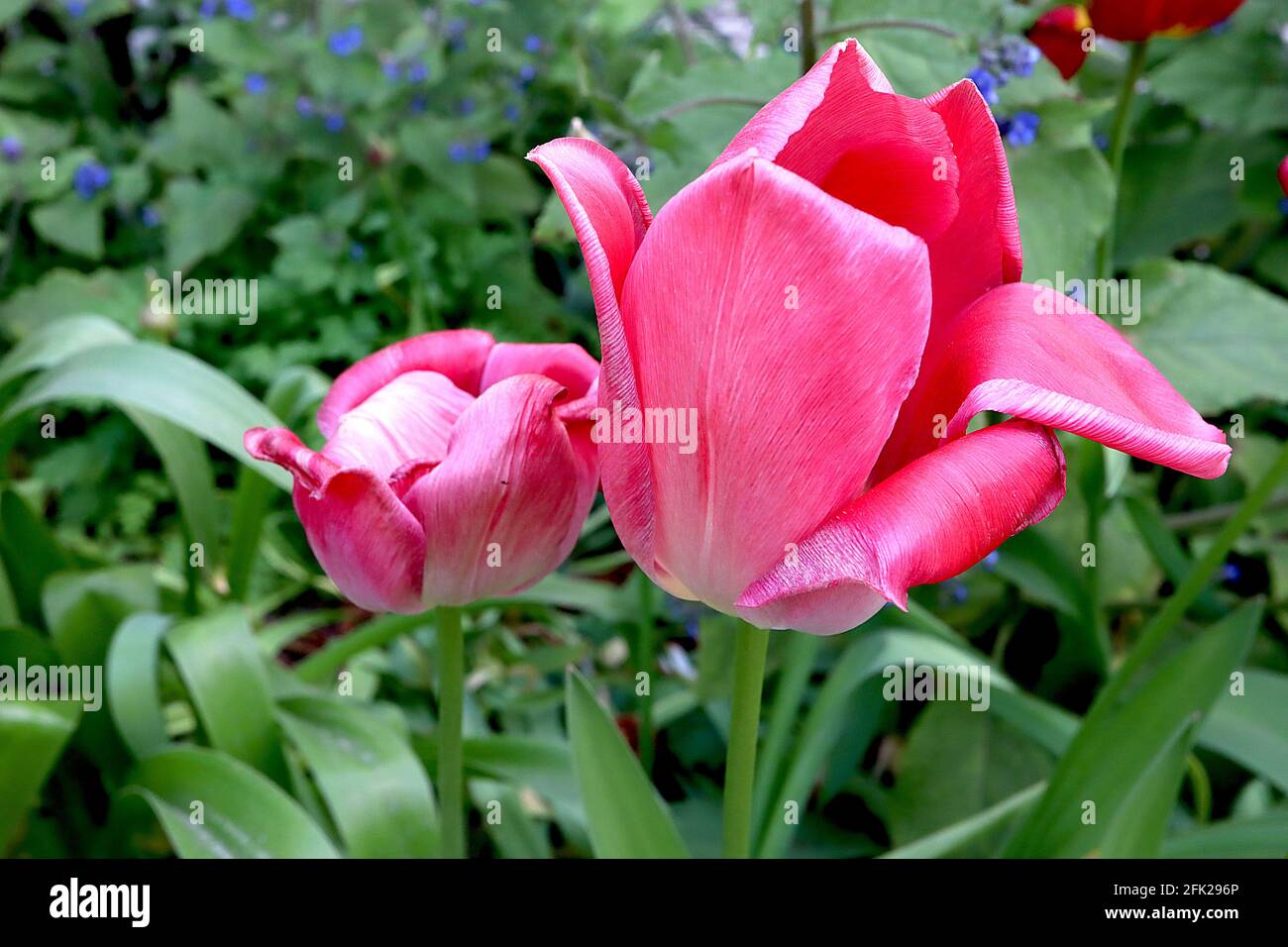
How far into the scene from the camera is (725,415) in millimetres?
395

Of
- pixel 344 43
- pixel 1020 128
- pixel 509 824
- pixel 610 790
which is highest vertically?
pixel 344 43

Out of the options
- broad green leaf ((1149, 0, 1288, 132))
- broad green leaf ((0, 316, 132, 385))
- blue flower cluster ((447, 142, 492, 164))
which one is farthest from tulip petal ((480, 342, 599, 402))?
blue flower cluster ((447, 142, 492, 164))

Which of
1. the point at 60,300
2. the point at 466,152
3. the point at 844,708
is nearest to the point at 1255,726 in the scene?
the point at 844,708

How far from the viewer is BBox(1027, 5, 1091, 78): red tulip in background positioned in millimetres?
1095

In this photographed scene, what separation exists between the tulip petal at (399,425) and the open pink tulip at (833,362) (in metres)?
0.12

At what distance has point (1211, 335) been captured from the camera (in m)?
1.17

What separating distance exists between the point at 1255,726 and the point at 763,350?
2.97 feet

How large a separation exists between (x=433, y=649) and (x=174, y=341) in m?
1.04

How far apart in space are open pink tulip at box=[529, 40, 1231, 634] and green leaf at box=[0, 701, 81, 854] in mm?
570

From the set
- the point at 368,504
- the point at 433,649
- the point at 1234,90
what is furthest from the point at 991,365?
the point at 1234,90

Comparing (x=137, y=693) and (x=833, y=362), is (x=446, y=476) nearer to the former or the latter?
(x=833, y=362)

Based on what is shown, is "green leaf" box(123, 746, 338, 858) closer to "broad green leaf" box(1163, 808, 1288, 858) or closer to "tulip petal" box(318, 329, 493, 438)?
"tulip petal" box(318, 329, 493, 438)

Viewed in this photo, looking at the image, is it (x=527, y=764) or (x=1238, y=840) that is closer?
(x=1238, y=840)

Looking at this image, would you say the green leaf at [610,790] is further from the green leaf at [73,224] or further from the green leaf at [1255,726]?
the green leaf at [73,224]
